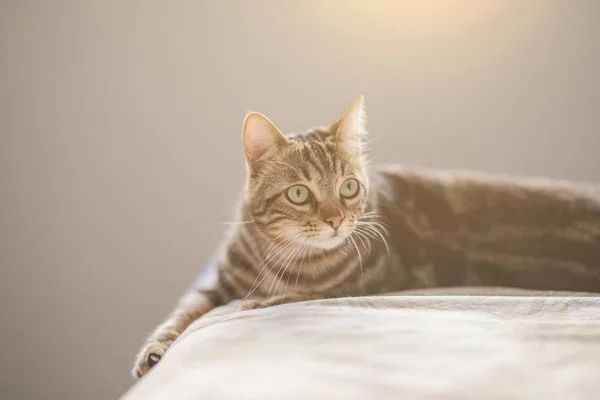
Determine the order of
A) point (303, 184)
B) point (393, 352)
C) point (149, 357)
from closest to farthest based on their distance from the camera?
1. point (393, 352)
2. point (149, 357)
3. point (303, 184)

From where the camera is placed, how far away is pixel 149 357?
92 cm

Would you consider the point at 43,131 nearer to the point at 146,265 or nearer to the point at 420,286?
the point at 146,265

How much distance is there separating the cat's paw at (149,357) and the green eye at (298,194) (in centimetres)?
38

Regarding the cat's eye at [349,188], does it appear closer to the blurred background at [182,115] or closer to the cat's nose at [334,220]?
the cat's nose at [334,220]

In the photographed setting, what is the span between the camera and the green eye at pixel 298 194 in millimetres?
1022

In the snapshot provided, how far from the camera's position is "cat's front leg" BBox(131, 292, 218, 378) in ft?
2.99

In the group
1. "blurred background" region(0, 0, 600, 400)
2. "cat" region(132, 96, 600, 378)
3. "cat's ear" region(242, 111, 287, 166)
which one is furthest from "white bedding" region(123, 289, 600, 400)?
"blurred background" region(0, 0, 600, 400)

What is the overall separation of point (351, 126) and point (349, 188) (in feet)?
0.49

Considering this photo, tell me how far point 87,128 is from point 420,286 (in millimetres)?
1046

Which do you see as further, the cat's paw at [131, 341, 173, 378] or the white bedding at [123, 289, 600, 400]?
the cat's paw at [131, 341, 173, 378]

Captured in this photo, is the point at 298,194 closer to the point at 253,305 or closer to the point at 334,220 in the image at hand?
the point at 334,220

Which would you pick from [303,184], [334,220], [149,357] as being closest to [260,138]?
[303,184]

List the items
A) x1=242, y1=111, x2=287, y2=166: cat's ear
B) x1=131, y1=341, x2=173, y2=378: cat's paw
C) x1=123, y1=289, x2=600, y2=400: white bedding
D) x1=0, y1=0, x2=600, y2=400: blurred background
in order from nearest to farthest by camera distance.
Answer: x1=123, y1=289, x2=600, y2=400: white bedding → x1=131, y1=341, x2=173, y2=378: cat's paw → x1=242, y1=111, x2=287, y2=166: cat's ear → x1=0, y1=0, x2=600, y2=400: blurred background

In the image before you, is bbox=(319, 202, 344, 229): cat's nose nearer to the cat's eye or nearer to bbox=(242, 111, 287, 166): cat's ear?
the cat's eye
